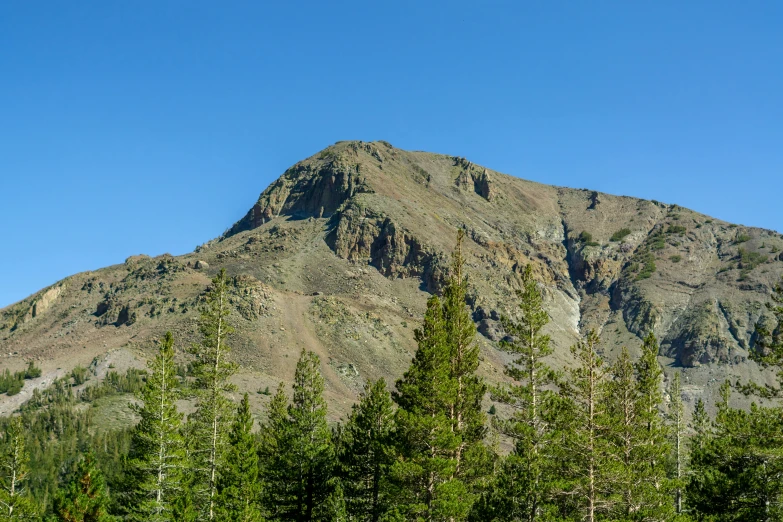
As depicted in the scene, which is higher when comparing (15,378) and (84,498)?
(15,378)

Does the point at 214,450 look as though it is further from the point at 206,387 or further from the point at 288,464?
the point at 288,464

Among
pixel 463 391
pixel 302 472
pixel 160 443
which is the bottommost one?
pixel 302 472

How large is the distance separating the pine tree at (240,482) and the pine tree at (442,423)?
327 inches

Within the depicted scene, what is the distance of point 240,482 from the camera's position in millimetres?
38031

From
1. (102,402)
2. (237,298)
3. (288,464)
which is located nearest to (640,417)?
(288,464)

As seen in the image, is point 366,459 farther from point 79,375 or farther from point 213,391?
point 79,375

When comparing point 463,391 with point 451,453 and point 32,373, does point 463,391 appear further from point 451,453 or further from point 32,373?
point 32,373

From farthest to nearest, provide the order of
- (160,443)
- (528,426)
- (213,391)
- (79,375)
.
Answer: (79,375) → (213,391) → (160,443) → (528,426)

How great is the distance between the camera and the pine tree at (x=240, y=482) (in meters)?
35.2

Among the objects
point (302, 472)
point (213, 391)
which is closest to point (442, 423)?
point (302, 472)

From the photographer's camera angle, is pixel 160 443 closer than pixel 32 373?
Yes

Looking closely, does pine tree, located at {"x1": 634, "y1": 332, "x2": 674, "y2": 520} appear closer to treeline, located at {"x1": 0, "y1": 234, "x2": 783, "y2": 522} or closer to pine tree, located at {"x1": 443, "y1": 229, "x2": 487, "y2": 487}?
treeline, located at {"x1": 0, "y1": 234, "x2": 783, "y2": 522}

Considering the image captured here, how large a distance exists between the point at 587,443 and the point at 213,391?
2033cm

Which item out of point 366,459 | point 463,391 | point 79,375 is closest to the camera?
point 463,391
